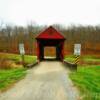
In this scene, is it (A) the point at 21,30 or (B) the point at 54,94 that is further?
(A) the point at 21,30

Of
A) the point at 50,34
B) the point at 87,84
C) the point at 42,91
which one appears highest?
the point at 50,34

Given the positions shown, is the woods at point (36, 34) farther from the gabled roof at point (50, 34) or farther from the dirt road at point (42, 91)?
the dirt road at point (42, 91)

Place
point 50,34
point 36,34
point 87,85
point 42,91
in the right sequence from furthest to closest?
1. point 36,34
2. point 50,34
3. point 87,85
4. point 42,91

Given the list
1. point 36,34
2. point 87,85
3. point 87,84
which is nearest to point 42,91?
point 87,85

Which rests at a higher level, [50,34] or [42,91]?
[50,34]

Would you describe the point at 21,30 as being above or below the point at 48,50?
above

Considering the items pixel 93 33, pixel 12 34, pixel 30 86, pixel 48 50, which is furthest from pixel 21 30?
pixel 30 86

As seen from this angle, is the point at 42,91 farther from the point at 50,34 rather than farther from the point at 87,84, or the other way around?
the point at 50,34

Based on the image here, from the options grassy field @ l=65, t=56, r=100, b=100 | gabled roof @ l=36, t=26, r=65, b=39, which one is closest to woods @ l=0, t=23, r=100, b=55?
gabled roof @ l=36, t=26, r=65, b=39

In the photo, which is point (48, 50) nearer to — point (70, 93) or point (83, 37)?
point (83, 37)

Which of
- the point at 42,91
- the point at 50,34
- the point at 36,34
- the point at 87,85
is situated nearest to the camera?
the point at 42,91

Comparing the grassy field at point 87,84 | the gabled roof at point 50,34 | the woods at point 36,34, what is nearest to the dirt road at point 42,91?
the grassy field at point 87,84

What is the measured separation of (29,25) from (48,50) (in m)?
17.5

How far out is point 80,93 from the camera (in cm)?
1147
